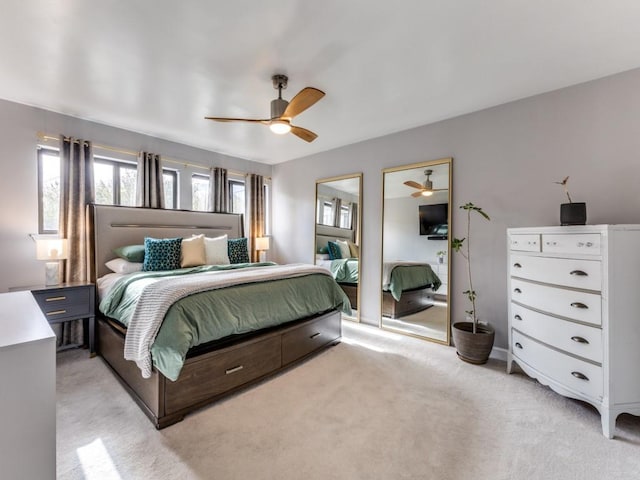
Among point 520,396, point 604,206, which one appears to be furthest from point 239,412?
point 604,206

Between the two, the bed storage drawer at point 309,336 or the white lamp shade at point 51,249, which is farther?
the white lamp shade at point 51,249

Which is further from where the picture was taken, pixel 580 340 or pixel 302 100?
pixel 302 100

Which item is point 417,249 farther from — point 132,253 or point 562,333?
point 132,253

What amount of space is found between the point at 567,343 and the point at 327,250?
3108 millimetres


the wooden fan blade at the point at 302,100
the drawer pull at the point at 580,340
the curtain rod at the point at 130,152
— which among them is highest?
the curtain rod at the point at 130,152

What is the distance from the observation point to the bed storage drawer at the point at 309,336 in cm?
268

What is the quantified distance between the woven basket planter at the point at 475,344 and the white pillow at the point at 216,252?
2.87m

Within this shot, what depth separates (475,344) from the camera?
9.15 ft

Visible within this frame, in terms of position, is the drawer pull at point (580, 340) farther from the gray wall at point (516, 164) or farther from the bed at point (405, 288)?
the bed at point (405, 288)

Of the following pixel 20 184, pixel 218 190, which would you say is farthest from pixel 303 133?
pixel 20 184

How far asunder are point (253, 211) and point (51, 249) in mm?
2766

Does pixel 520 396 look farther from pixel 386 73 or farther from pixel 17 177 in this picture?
pixel 17 177

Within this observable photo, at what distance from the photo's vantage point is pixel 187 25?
1.91 metres

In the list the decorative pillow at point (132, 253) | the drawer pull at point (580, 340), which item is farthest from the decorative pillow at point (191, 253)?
the drawer pull at point (580, 340)
